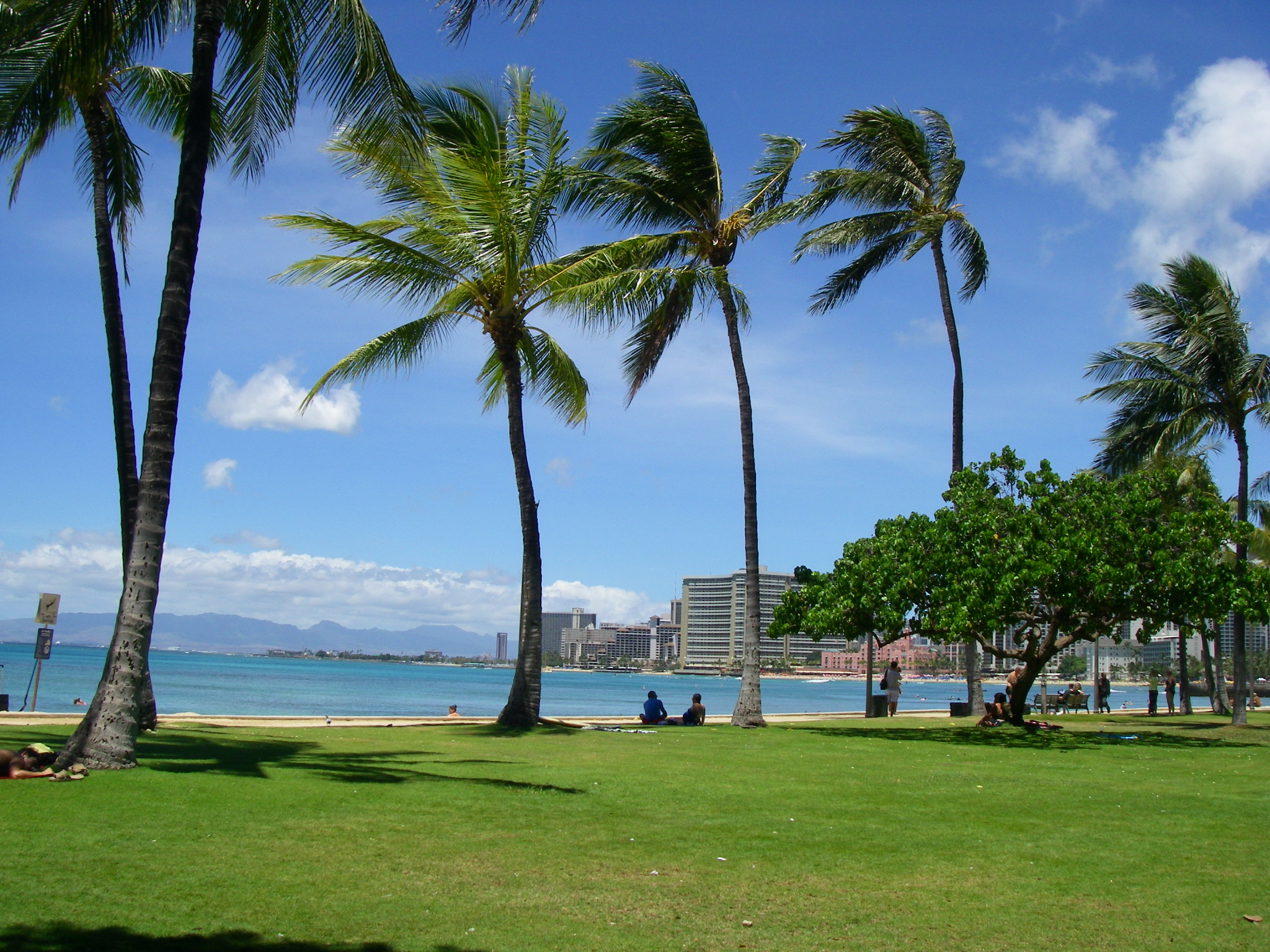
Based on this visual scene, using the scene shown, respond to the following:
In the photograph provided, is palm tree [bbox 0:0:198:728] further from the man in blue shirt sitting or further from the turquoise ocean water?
the turquoise ocean water

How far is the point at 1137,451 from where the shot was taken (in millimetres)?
26016

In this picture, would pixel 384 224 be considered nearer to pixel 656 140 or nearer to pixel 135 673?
pixel 656 140

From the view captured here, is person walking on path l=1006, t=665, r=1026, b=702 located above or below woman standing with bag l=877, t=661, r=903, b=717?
above

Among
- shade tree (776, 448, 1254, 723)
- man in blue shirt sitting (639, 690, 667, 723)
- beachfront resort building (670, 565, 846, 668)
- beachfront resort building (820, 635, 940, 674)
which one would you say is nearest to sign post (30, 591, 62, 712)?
man in blue shirt sitting (639, 690, 667, 723)

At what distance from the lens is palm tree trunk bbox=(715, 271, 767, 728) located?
18.9m

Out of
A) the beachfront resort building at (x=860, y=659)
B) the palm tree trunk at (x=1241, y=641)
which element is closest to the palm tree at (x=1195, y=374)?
the palm tree trunk at (x=1241, y=641)

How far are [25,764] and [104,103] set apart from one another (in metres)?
9.18

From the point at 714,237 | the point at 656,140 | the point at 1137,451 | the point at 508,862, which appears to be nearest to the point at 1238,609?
the point at 1137,451

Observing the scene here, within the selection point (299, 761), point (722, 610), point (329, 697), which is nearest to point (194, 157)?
point (299, 761)

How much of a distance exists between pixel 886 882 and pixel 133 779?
6.21m

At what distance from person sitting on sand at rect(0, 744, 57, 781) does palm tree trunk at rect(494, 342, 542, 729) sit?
8.66m

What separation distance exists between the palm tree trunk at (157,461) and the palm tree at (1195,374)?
19.5 m

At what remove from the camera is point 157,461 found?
9.50 m

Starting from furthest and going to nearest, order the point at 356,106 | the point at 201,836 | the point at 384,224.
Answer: the point at 384,224 → the point at 356,106 → the point at 201,836
